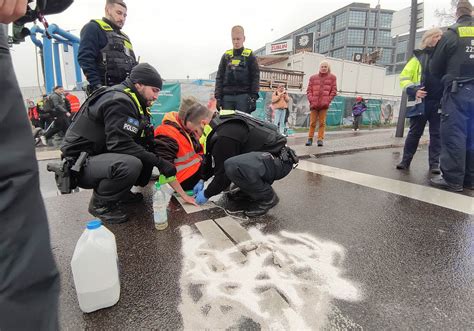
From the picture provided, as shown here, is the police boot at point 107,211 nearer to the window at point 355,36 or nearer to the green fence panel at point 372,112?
the green fence panel at point 372,112

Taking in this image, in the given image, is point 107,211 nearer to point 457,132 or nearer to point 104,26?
point 104,26

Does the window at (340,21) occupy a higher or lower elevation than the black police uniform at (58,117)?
higher

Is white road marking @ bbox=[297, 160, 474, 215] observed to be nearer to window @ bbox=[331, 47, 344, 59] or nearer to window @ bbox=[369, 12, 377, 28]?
window @ bbox=[331, 47, 344, 59]

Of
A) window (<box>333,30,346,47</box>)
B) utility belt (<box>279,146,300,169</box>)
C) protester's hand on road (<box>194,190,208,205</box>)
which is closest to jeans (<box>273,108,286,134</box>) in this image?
utility belt (<box>279,146,300,169</box>)

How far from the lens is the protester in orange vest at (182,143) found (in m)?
2.67

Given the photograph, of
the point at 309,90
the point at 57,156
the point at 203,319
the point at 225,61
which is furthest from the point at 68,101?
the point at 203,319

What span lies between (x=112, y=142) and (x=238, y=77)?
271cm

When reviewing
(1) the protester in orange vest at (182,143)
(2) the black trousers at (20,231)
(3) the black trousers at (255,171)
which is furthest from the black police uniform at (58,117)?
(2) the black trousers at (20,231)

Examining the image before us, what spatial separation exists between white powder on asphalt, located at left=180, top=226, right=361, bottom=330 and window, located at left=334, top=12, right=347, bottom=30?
5885 cm

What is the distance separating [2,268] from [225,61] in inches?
170

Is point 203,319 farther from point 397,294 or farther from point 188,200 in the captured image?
point 188,200

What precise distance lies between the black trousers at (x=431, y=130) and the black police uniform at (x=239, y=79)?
96.9 inches

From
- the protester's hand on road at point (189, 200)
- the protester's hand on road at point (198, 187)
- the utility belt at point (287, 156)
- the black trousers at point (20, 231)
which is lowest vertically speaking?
the protester's hand on road at point (189, 200)

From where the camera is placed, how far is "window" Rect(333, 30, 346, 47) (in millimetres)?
50188
